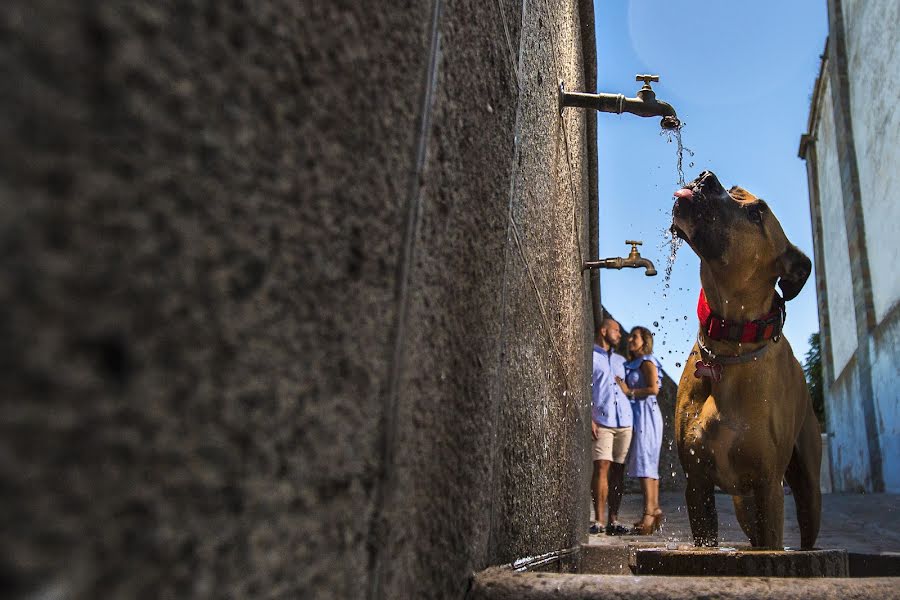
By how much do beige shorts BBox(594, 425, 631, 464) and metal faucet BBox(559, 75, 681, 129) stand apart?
4.00 m

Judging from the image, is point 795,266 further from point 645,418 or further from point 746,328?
point 645,418

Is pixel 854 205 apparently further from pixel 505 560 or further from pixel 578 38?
pixel 505 560

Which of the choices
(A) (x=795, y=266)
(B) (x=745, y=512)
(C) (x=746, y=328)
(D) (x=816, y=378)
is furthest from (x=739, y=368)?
(D) (x=816, y=378)

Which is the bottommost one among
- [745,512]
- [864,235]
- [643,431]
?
[745,512]

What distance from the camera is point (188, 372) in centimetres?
46

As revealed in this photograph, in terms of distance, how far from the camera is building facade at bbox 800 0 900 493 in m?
13.1

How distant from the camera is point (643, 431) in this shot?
6812mm

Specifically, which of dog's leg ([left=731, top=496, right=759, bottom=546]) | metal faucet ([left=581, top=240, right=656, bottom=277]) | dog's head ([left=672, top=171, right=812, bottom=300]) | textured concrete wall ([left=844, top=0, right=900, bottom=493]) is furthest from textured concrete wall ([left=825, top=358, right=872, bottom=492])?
dog's head ([left=672, top=171, right=812, bottom=300])

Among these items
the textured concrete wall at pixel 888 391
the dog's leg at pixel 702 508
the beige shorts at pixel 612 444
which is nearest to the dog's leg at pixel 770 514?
the dog's leg at pixel 702 508

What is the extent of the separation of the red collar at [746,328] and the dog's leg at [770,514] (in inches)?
24.7

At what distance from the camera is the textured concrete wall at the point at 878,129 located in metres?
12.8

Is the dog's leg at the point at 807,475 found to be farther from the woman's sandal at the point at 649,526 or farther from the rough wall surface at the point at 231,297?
the rough wall surface at the point at 231,297

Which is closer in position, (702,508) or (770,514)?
(770,514)

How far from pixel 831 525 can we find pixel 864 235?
963cm
